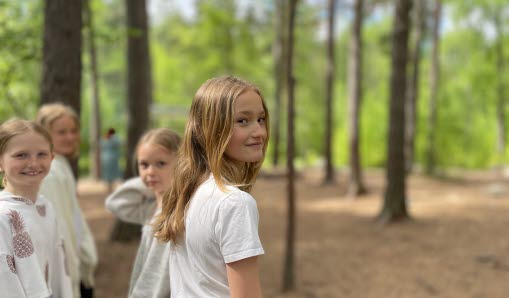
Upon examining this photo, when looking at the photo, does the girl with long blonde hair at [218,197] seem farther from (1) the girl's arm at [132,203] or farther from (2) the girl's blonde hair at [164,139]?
(1) the girl's arm at [132,203]

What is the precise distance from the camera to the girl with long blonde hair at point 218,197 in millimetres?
1610

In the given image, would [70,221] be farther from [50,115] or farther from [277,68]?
[277,68]

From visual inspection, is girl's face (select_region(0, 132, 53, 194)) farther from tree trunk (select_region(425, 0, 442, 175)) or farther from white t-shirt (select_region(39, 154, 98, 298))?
tree trunk (select_region(425, 0, 442, 175))

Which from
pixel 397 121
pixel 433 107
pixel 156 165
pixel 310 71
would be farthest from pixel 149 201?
pixel 310 71

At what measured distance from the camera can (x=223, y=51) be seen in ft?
68.3

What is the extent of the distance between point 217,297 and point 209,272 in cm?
8

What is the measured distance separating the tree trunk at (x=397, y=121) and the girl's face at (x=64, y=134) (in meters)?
7.64

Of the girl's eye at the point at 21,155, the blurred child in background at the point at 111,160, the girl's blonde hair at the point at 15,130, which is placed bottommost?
the blurred child in background at the point at 111,160

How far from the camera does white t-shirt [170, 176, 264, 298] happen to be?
63.0 inches

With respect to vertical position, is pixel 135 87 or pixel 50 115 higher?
pixel 135 87

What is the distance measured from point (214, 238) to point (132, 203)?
4.30ft

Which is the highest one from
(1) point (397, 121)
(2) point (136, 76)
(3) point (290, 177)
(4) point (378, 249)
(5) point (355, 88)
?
(2) point (136, 76)

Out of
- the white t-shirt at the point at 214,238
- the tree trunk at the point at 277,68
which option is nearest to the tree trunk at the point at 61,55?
the white t-shirt at the point at 214,238

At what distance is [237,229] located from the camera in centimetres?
160
